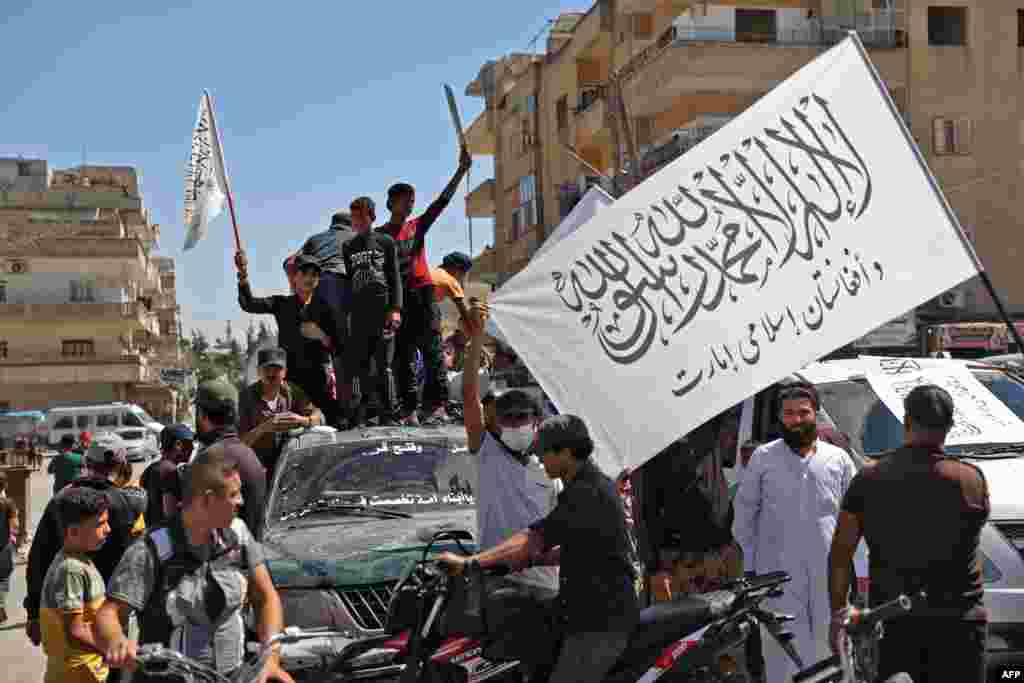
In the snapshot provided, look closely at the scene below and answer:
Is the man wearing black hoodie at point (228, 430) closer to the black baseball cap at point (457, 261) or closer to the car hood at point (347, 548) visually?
the car hood at point (347, 548)

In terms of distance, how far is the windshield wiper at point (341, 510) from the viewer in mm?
7863

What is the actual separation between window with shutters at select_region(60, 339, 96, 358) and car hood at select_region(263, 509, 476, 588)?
75.1 metres

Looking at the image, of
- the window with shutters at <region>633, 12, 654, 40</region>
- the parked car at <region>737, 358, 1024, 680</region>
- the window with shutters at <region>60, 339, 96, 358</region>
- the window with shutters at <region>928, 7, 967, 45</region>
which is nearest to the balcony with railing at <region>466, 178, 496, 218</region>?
the window with shutters at <region>633, 12, 654, 40</region>

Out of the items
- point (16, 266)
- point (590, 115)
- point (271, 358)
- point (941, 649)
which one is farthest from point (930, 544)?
point (16, 266)

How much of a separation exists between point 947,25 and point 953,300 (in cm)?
772

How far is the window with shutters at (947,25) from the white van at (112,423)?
1153 inches

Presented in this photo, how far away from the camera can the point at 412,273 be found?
10.4 m

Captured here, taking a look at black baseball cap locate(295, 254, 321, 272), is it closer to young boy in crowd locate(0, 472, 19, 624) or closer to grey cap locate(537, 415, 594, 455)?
young boy in crowd locate(0, 472, 19, 624)

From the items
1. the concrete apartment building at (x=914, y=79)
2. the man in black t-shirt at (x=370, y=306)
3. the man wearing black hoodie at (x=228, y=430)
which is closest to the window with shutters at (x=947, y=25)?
the concrete apartment building at (x=914, y=79)

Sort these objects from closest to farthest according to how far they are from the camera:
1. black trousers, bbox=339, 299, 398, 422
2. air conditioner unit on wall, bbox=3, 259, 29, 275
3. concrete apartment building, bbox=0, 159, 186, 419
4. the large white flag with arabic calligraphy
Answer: the large white flag with arabic calligraphy < black trousers, bbox=339, 299, 398, 422 < concrete apartment building, bbox=0, 159, 186, 419 < air conditioner unit on wall, bbox=3, 259, 29, 275

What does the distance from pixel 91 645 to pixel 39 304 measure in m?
76.8

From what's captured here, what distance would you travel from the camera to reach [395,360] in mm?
10461

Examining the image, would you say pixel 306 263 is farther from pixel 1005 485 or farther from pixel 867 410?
pixel 1005 485

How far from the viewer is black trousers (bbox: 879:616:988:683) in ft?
16.8
